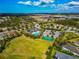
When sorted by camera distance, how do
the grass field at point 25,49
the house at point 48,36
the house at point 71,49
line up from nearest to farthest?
1. the grass field at point 25,49
2. the house at point 71,49
3. the house at point 48,36

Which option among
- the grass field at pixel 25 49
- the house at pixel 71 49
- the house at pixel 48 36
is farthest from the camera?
the house at pixel 48 36

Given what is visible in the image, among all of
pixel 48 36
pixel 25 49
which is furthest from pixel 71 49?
pixel 25 49

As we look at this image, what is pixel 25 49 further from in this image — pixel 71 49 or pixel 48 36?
pixel 71 49

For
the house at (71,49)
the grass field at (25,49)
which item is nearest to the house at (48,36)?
the grass field at (25,49)

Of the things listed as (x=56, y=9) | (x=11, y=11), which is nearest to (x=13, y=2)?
(x=11, y=11)

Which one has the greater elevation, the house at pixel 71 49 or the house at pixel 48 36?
the house at pixel 48 36

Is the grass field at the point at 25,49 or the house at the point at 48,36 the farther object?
the house at the point at 48,36

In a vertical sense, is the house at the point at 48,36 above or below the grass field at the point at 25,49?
above

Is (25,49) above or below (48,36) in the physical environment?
below

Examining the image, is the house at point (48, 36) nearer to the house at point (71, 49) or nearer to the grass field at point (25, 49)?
the grass field at point (25, 49)

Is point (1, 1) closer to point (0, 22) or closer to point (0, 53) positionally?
point (0, 22)
